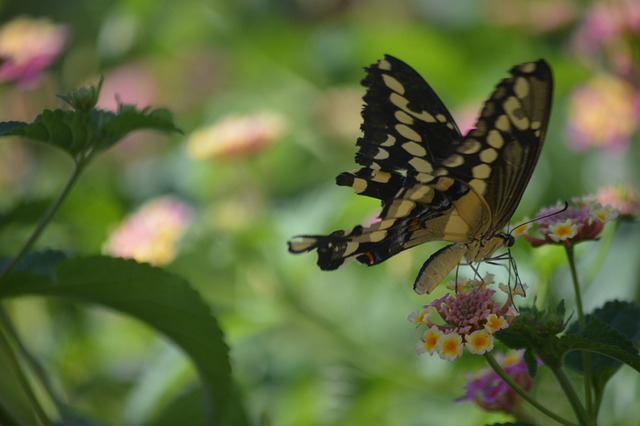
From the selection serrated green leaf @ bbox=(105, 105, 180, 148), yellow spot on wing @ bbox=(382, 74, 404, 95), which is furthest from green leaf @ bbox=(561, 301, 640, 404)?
serrated green leaf @ bbox=(105, 105, 180, 148)

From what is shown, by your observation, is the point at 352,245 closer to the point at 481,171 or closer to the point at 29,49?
the point at 481,171

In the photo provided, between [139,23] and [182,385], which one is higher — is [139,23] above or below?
above

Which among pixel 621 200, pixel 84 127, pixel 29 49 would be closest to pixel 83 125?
pixel 84 127

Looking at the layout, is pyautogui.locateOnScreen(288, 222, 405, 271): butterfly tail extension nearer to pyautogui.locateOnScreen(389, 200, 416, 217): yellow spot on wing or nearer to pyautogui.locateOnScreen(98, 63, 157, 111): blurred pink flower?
pyautogui.locateOnScreen(389, 200, 416, 217): yellow spot on wing

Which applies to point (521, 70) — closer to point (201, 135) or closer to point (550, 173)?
point (201, 135)

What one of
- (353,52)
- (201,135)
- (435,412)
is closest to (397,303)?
(435,412)

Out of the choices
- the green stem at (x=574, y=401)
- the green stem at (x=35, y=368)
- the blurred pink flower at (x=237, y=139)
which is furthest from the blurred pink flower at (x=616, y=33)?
the green stem at (x=35, y=368)

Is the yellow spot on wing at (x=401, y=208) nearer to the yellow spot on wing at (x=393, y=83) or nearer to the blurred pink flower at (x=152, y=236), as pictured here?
the yellow spot on wing at (x=393, y=83)
